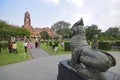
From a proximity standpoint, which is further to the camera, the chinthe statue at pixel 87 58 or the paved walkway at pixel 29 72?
the paved walkway at pixel 29 72

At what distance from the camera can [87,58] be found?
4.15 m

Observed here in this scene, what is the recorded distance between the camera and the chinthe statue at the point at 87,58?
384 centimetres

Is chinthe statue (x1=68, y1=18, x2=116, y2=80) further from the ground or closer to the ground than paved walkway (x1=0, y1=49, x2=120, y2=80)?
further from the ground

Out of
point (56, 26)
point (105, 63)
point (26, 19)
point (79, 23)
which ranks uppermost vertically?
point (26, 19)

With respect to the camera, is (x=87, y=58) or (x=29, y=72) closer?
(x=87, y=58)

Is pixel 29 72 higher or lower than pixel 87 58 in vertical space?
lower

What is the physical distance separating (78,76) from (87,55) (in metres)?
0.64

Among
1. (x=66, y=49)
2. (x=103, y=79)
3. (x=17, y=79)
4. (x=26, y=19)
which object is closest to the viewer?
(x=103, y=79)

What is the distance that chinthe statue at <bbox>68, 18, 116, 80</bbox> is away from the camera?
151 inches

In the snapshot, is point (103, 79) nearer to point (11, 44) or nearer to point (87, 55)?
point (87, 55)

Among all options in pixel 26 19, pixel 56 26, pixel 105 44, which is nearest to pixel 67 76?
pixel 105 44

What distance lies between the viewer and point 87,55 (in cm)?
418

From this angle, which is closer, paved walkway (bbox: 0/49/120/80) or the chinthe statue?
the chinthe statue

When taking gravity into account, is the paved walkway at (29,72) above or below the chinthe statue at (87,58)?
below
